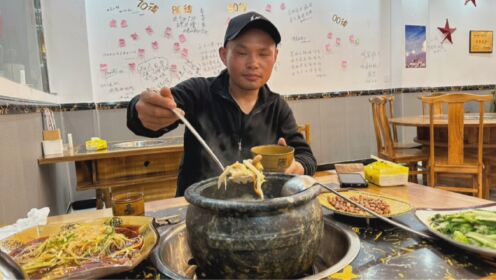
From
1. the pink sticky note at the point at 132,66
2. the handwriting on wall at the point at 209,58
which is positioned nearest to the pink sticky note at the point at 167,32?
the handwriting on wall at the point at 209,58

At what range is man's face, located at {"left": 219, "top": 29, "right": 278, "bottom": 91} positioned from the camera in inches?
55.2

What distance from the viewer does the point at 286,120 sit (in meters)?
1.75

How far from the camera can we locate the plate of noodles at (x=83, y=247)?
72 centimetres

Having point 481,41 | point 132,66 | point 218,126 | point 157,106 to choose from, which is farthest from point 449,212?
point 481,41

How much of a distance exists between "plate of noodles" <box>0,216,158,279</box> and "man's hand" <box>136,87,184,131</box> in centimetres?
31

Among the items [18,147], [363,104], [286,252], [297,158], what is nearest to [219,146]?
[297,158]

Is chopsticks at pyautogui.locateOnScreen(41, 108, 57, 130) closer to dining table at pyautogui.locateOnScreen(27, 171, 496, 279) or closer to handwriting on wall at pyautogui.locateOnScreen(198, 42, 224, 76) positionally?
handwriting on wall at pyautogui.locateOnScreen(198, 42, 224, 76)

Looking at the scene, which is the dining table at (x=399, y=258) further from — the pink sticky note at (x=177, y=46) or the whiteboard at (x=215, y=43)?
the pink sticky note at (x=177, y=46)

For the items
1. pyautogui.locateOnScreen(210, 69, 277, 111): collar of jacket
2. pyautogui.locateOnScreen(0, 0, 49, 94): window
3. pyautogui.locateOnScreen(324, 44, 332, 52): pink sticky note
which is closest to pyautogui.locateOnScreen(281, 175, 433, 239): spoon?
pyautogui.locateOnScreen(210, 69, 277, 111): collar of jacket

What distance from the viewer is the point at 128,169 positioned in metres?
2.82

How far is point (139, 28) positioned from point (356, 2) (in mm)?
3092

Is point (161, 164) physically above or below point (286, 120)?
below

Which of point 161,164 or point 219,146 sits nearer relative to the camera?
point 219,146

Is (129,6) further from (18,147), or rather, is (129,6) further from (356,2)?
(356,2)
